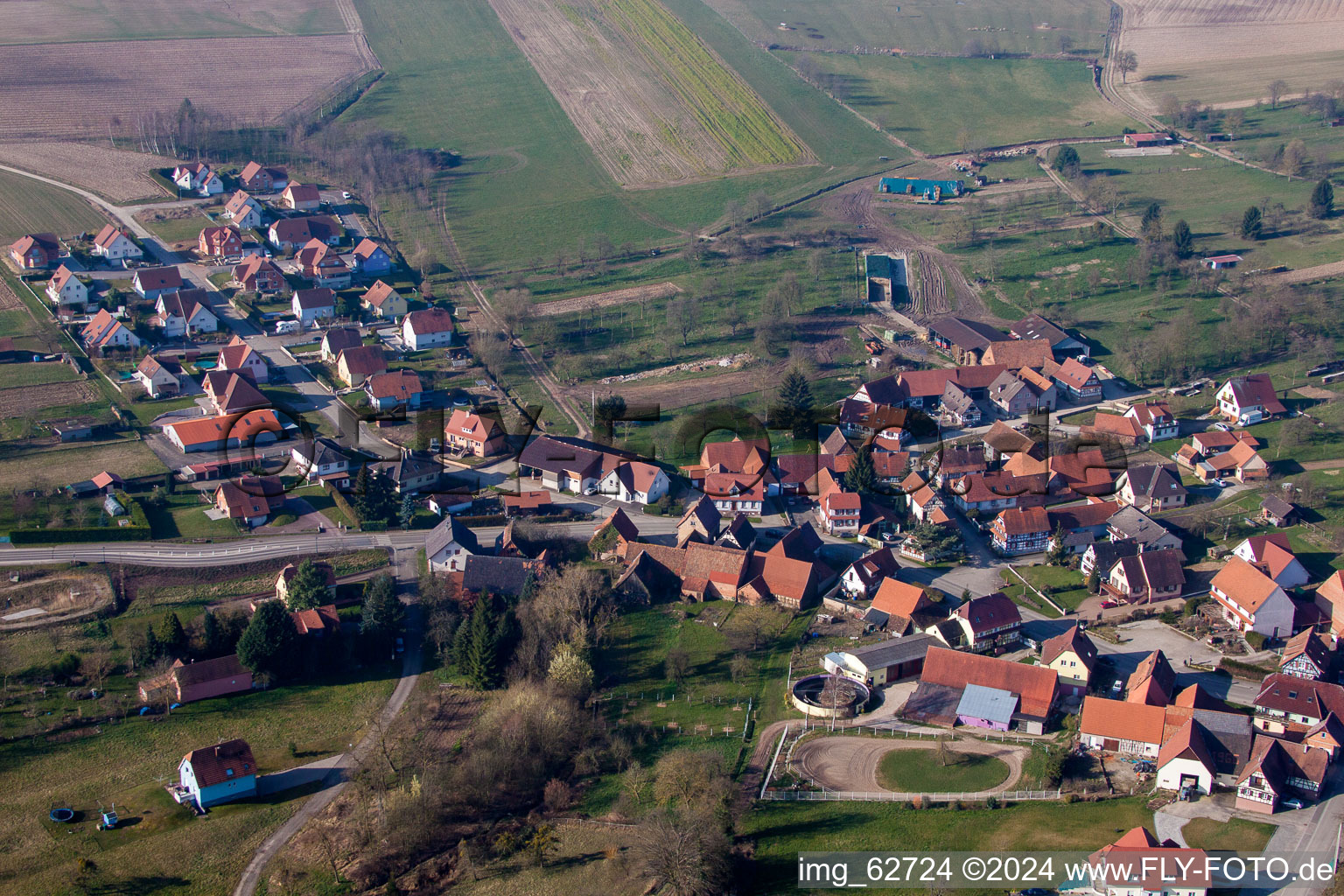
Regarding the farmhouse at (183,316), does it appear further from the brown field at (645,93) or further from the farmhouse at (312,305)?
the brown field at (645,93)

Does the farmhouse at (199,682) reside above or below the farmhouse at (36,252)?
below

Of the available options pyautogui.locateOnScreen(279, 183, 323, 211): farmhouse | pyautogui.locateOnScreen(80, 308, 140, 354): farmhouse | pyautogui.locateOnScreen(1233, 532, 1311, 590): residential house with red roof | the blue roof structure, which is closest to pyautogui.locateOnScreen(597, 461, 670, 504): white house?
the blue roof structure

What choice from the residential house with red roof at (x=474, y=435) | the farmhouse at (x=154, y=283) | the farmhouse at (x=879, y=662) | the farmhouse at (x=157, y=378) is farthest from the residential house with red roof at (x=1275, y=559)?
the farmhouse at (x=154, y=283)

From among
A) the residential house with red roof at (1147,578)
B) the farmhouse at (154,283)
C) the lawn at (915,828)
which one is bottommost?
the residential house with red roof at (1147,578)

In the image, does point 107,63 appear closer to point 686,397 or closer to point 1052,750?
point 686,397

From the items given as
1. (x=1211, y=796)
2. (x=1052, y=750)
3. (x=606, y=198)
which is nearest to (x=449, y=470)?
(x=1052, y=750)

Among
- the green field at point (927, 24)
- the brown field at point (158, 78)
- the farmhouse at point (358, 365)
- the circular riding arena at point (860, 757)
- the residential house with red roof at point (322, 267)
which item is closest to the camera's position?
the circular riding arena at point (860, 757)
